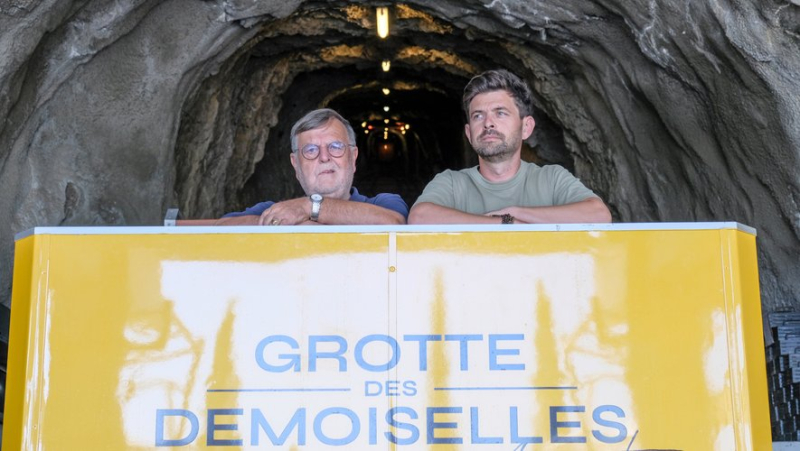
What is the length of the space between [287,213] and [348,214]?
21 centimetres

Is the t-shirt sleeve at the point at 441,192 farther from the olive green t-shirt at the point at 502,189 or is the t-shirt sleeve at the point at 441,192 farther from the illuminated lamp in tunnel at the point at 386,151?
the illuminated lamp in tunnel at the point at 386,151

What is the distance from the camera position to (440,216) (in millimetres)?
3211

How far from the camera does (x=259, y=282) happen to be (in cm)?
273

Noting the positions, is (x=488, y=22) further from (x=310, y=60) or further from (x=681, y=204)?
(x=310, y=60)

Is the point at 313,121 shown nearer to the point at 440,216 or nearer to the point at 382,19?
the point at 440,216

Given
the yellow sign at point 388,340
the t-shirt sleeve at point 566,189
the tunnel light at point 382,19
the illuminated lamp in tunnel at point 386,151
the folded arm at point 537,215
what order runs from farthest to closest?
the illuminated lamp in tunnel at point 386,151, the tunnel light at point 382,19, the t-shirt sleeve at point 566,189, the folded arm at point 537,215, the yellow sign at point 388,340

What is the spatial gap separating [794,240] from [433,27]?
11.3 feet

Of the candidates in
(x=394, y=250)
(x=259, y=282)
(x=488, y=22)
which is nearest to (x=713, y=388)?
(x=394, y=250)

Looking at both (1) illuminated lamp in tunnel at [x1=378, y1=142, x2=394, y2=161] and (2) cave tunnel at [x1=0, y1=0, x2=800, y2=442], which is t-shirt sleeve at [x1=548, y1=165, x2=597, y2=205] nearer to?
(2) cave tunnel at [x1=0, y1=0, x2=800, y2=442]

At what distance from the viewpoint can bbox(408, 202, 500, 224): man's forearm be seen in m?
3.16

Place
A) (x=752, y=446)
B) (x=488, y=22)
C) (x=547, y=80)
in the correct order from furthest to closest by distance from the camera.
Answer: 1. (x=547, y=80)
2. (x=488, y=22)
3. (x=752, y=446)

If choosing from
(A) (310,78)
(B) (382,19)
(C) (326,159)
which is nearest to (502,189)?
(C) (326,159)

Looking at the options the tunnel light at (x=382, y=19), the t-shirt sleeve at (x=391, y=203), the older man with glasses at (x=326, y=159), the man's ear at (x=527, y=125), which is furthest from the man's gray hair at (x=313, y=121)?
the tunnel light at (x=382, y=19)

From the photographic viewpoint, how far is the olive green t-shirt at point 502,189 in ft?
11.8
